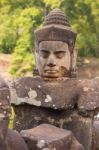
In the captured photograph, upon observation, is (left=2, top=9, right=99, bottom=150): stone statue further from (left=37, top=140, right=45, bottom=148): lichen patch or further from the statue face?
(left=37, top=140, right=45, bottom=148): lichen patch

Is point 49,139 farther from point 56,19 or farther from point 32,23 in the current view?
point 32,23

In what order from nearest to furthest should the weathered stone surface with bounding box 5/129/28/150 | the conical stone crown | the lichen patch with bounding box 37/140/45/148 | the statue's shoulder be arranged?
the weathered stone surface with bounding box 5/129/28/150
the lichen patch with bounding box 37/140/45/148
the statue's shoulder
the conical stone crown

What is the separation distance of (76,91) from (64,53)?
1.06 feet

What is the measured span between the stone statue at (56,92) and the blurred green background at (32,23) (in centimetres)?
1392

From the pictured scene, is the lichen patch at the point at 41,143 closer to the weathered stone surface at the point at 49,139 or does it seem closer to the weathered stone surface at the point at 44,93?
the weathered stone surface at the point at 49,139

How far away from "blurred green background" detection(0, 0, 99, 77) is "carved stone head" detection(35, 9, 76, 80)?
13.9 metres

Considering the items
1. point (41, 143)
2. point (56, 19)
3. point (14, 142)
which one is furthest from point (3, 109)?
point (56, 19)

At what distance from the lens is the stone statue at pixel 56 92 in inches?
220

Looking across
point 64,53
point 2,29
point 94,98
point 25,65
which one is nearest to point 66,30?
point 64,53

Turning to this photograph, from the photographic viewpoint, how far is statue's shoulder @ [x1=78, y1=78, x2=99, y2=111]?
556 cm

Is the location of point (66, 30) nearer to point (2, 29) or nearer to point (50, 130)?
point (50, 130)

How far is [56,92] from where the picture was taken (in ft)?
18.5

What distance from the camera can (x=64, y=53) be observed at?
5691 mm

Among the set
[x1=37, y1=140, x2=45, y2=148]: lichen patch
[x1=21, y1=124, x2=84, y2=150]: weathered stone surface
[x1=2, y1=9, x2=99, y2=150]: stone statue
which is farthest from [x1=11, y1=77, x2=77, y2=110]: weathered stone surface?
[x1=37, y1=140, x2=45, y2=148]: lichen patch
